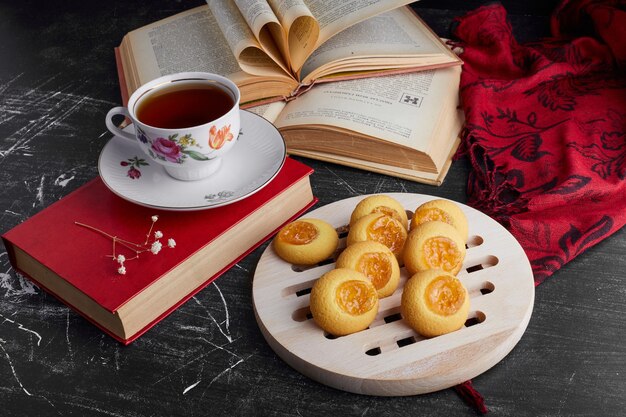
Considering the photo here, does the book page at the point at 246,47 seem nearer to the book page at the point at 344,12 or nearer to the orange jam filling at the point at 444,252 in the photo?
the book page at the point at 344,12

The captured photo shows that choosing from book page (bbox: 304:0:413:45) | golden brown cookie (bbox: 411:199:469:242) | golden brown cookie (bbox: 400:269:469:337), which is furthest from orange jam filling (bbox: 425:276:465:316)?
book page (bbox: 304:0:413:45)

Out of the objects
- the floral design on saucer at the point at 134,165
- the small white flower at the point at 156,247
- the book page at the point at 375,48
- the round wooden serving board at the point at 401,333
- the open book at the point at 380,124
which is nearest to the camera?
the round wooden serving board at the point at 401,333

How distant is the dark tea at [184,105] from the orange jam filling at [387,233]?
0.24 metres

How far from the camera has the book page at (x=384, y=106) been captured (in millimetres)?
1032

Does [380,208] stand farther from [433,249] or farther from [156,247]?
[156,247]

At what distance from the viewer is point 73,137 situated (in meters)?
1.15

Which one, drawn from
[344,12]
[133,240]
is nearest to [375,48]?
[344,12]

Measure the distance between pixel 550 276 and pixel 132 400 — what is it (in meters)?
0.50

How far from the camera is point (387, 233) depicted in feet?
2.71

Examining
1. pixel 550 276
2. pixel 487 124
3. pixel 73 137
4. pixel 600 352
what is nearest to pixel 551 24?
pixel 487 124

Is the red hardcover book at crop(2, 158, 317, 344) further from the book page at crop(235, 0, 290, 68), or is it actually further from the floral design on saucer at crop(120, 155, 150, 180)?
the book page at crop(235, 0, 290, 68)

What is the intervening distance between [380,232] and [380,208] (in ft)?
0.13

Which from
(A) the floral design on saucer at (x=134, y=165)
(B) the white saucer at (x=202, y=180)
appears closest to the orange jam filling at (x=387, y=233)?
(B) the white saucer at (x=202, y=180)

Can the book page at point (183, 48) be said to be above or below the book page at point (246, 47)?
below
